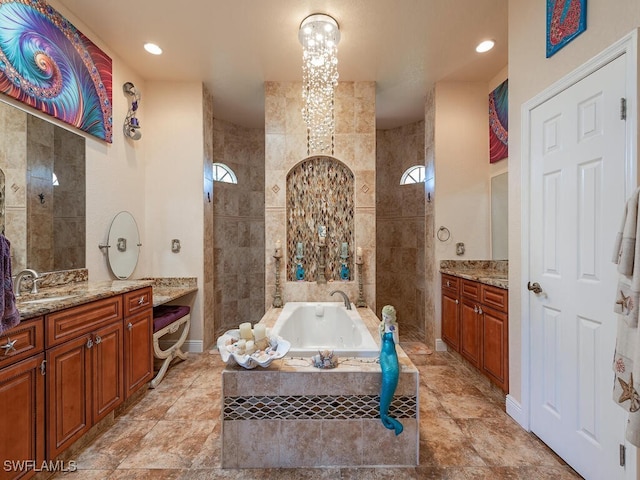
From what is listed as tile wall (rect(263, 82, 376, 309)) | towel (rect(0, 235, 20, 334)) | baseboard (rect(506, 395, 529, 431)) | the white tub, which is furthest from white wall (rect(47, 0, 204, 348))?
baseboard (rect(506, 395, 529, 431))

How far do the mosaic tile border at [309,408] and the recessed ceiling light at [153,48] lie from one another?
2.96 metres

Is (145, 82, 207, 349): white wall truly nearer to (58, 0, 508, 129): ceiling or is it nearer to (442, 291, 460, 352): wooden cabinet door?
(58, 0, 508, 129): ceiling

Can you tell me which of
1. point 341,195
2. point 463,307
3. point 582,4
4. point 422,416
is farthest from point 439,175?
point 422,416

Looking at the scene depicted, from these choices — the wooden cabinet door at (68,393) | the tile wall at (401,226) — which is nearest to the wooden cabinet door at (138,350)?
the wooden cabinet door at (68,393)

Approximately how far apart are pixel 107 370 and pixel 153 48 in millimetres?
2685

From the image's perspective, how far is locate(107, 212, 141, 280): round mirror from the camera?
9.16 ft

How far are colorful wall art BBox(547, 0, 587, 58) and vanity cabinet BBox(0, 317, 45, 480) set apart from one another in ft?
9.72

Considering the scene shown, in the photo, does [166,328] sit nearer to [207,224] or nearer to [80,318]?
[80,318]

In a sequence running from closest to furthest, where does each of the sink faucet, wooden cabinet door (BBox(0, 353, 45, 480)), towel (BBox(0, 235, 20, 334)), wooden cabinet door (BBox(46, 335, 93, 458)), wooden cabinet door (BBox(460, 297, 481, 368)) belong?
1. towel (BBox(0, 235, 20, 334))
2. wooden cabinet door (BBox(0, 353, 45, 480))
3. wooden cabinet door (BBox(46, 335, 93, 458))
4. the sink faucet
5. wooden cabinet door (BBox(460, 297, 481, 368))

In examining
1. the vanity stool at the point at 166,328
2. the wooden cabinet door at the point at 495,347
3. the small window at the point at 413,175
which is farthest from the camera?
the small window at the point at 413,175

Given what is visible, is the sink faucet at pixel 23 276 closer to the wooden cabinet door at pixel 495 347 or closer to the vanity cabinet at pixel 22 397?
the vanity cabinet at pixel 22 397

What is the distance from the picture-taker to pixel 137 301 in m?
2.24

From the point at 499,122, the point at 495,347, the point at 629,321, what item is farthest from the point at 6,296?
the point at 499,122

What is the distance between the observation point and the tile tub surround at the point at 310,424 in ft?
5.28
